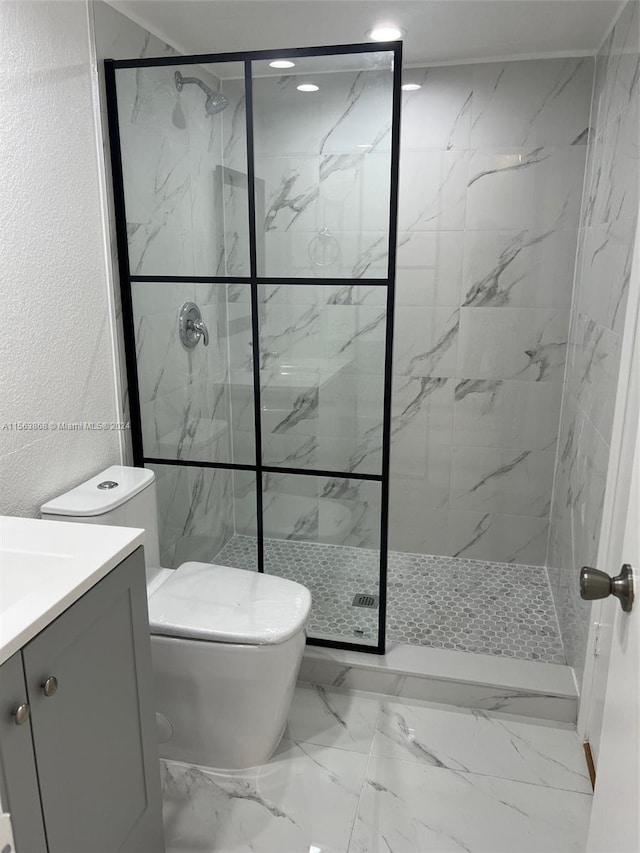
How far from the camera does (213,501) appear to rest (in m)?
2.45

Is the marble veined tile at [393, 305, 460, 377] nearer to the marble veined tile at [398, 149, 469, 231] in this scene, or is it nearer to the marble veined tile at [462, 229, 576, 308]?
the marble veined tile at [462, 229, 576, 308]

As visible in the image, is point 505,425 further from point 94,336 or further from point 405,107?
point 94,336

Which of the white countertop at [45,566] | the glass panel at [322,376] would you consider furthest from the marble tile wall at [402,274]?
the white countertop at [45,566]

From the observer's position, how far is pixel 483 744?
2068 mm

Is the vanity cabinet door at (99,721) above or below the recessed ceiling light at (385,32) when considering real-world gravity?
below

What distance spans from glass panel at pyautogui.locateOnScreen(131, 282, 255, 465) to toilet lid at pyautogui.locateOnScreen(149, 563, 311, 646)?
46 cm

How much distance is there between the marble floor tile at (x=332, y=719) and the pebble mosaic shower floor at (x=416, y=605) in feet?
0.67

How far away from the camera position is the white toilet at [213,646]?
1784mm

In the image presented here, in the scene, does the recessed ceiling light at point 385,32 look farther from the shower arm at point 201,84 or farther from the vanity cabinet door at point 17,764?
the vanity cabinet door at point 17,764

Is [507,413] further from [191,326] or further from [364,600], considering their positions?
[191,326]

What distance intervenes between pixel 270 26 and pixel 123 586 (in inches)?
76.3

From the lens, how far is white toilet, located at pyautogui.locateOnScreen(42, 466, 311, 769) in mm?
1784

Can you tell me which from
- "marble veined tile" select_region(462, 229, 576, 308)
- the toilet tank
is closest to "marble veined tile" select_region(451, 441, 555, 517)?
"marble veined tile" select_region(462, 229, 576, 308)

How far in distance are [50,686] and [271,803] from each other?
1.01 metres
